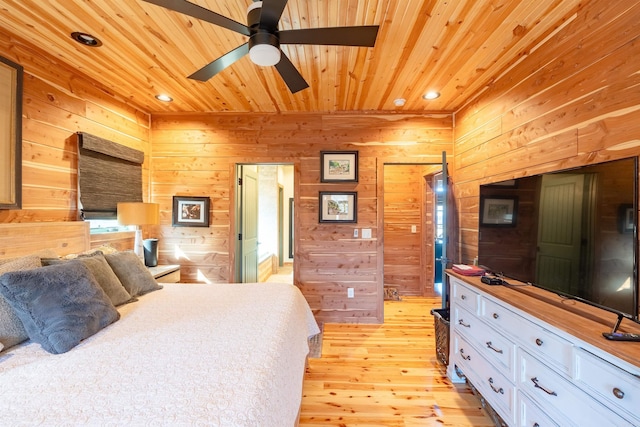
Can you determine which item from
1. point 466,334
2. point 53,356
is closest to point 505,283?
point 466,334

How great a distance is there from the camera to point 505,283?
6.09ft

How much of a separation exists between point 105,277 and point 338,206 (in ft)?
7.71

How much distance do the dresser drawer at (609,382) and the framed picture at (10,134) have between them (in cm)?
340

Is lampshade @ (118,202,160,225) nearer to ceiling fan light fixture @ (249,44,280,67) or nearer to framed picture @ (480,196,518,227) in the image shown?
ceiling fan light fixture @ (249,44,280,67)

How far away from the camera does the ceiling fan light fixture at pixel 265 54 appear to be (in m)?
1.47

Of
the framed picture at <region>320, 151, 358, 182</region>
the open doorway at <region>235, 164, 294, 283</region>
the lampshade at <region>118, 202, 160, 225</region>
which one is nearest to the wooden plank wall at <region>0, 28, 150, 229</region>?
the lampshade at <region>118, 202, 160, 225</region>

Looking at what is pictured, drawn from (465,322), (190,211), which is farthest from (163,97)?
(465,322)

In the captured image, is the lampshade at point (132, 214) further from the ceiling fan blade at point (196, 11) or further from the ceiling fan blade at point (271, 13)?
the ceiling fan blade at point (271, 13)

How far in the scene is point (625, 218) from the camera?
1171 mm

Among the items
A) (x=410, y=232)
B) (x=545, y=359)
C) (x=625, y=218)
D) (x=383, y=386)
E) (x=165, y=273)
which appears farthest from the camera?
(x=410, y=232)

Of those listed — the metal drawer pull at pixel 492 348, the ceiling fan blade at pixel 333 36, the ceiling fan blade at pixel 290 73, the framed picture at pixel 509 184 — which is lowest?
the metal drawer pull at pixel 492 348

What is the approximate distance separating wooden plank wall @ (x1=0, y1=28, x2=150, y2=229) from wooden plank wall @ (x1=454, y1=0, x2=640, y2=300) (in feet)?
12.5

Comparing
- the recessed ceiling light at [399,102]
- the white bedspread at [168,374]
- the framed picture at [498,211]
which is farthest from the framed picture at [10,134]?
the framed picture at [498,211]

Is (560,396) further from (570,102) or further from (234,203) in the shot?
(234,203)
